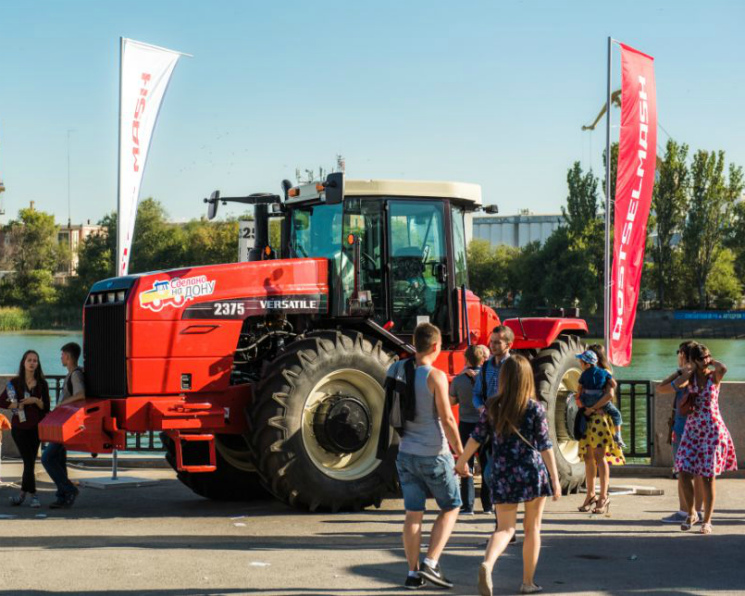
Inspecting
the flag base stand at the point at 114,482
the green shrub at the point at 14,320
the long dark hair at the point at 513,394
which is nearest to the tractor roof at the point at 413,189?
the flag base stand at the point at 114,482

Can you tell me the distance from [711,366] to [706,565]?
217cm

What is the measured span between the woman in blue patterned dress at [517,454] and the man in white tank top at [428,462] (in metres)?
0.23

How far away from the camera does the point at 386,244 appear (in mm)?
12148

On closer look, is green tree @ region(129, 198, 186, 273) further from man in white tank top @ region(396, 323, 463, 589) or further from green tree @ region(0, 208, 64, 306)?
man in white tank top @ region(396, 323, 463, 589)

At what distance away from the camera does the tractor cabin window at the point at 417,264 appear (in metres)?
12.2

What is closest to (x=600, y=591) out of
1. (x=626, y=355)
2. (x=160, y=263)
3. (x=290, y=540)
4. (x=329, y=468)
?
(x=290, y=540)

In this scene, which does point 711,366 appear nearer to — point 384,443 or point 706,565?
point 706,565

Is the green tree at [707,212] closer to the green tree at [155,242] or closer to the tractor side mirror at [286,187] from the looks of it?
the green tree at [155,242]

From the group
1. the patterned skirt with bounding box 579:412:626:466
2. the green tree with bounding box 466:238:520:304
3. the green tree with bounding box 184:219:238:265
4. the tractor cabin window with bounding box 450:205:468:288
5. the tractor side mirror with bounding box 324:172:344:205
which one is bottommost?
the patterned skirt with bounding box 579:412:626:466

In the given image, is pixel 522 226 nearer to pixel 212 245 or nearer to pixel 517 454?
pixel 212 245

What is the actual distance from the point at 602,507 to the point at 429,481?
404 cm

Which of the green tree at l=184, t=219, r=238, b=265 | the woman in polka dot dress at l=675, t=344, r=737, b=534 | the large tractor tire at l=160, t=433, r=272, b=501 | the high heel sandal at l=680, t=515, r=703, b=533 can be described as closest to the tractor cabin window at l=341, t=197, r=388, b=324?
the large tractor tire at l=160, t=433, r=272, b=501

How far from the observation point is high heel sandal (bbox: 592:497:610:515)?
37.0 feet

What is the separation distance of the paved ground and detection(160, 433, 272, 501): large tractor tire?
19cm
